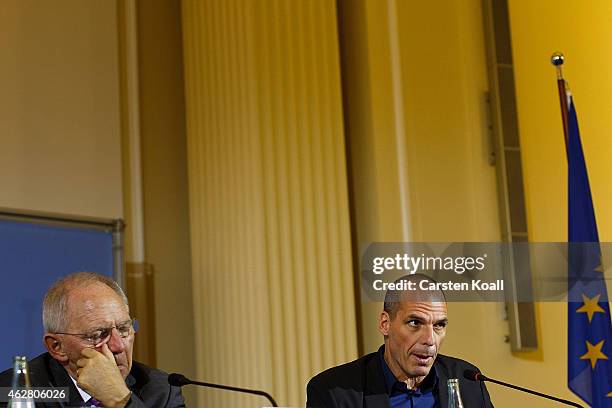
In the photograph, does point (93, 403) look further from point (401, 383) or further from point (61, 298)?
point (401, 383)

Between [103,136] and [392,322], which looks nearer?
[392,322]

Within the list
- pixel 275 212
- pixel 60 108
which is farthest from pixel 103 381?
pixel 60 108

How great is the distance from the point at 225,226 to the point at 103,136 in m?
0.83

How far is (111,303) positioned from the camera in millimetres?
3508

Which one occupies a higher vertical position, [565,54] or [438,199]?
[565,54]

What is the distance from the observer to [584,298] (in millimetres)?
5328

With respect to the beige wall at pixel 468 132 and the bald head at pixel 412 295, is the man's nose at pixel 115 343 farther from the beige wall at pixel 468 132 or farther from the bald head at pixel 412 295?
the beige wall at pixel 468 132

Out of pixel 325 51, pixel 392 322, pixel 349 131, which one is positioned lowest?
pixel 392 322

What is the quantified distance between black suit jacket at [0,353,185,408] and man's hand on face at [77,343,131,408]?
0.21 meters

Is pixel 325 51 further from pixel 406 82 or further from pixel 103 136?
pixel 103 136

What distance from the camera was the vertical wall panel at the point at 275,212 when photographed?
580 cm

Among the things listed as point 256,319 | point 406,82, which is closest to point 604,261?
point 406,82

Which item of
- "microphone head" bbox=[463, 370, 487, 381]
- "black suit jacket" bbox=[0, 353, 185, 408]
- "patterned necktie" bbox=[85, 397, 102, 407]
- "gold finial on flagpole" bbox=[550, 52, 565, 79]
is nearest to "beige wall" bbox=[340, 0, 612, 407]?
"gold finial on flagpole" bbox=[550, 52, 565, 79]

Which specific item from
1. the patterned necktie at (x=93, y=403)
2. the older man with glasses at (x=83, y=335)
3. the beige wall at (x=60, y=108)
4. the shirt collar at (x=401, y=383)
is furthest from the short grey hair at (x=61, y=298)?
the beige wall at (x=60, y=108)
